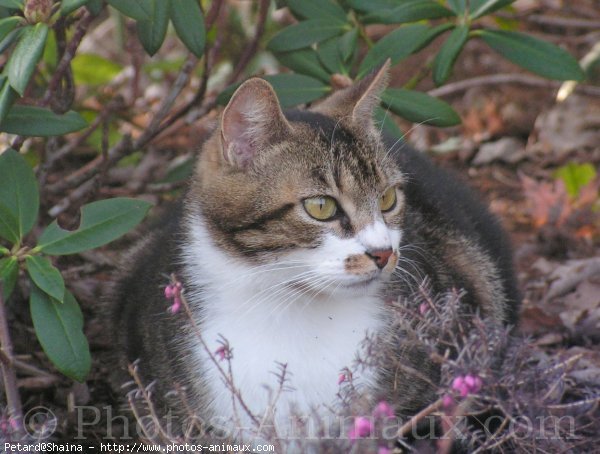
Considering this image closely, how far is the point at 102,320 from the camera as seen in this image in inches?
144

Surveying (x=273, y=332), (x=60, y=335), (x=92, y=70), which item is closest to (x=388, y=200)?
(x=273, y=332)

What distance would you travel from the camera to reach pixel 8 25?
8.82 ft

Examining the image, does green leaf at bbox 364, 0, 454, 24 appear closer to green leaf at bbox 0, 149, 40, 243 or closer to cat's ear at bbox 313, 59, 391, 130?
cat's ear at bbox 313, 59, 391, 130

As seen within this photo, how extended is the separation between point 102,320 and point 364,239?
4.88ft

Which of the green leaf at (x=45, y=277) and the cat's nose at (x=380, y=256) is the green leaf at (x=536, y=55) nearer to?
the cat's nose at (x=380, y=256)

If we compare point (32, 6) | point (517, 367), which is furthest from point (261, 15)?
point (517, 367)

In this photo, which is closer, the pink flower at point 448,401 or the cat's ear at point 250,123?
the pink flower at point 448,401

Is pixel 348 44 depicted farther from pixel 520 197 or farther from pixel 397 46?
pixel 520 197

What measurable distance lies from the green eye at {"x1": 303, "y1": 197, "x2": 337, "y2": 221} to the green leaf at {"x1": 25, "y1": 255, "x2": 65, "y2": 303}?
2.57 feet

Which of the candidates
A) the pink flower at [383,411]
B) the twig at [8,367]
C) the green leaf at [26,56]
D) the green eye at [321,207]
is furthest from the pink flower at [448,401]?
the green leaf at [26,56]

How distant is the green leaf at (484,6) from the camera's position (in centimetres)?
328

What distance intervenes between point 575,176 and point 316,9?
2.37m

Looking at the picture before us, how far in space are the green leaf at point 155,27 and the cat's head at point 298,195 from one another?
19.7 inches

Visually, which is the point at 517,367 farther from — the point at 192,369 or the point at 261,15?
the point at 261,15
